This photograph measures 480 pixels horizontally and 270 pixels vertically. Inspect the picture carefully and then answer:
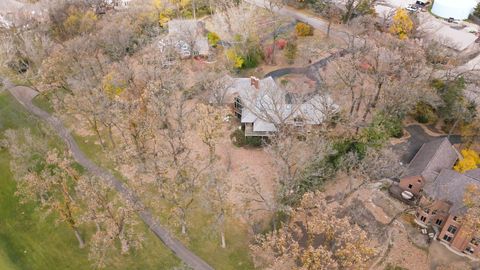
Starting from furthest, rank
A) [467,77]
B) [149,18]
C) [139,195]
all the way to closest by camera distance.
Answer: [149,18] < [467,77] < [139,195]

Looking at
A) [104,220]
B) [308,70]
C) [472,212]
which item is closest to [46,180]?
[104,220]

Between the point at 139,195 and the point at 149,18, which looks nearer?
the point at 139,195

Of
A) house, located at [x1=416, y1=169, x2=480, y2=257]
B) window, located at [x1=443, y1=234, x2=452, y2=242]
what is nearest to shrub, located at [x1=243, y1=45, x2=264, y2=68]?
house, located at [x1=416, y1=169, x2=480, y2=257]

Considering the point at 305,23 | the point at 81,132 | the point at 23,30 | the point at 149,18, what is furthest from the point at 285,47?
the point at 23,30

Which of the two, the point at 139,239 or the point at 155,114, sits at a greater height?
the point at 155,114

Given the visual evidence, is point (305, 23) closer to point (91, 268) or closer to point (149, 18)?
point (149, 18)

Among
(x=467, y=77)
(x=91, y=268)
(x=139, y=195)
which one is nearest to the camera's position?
(x=91, y=268)
